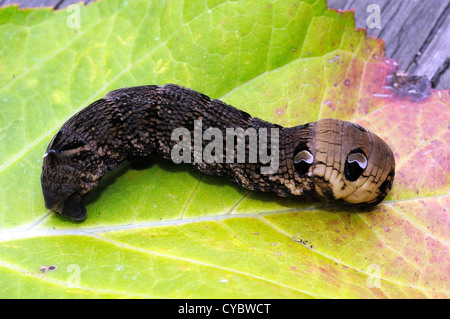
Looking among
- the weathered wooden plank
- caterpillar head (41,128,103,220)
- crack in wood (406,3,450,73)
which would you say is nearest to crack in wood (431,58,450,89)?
the weathered wooden plank

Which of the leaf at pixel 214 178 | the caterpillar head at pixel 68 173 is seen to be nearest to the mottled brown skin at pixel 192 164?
the caterpillar head at pixel 68 173

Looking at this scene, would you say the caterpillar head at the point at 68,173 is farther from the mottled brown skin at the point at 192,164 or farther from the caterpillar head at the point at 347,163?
the caterpillar head at the point at 347,163

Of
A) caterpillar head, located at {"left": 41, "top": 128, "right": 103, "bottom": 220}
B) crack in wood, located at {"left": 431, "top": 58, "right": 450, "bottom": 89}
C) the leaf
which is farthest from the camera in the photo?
crack in wood, located at {"left": 431, "top": 58, "right": 450, "bottom": 89}

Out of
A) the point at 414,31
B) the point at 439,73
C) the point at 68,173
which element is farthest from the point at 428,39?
the point at 68,173

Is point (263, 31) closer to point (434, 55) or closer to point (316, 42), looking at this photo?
point (316, 42)

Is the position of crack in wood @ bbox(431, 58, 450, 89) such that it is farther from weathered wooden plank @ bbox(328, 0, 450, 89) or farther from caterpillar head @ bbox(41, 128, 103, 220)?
caterpillar head @ bbox(41, 128, 103, 220)

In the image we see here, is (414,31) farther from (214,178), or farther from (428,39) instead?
(214,178)

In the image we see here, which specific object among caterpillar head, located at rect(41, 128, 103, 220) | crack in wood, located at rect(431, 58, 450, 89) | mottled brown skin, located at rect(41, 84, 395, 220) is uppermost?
crack in wood, located at rect(431, 58, 450, 89)

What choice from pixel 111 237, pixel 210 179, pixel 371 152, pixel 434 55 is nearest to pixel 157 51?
pixel 210 179
